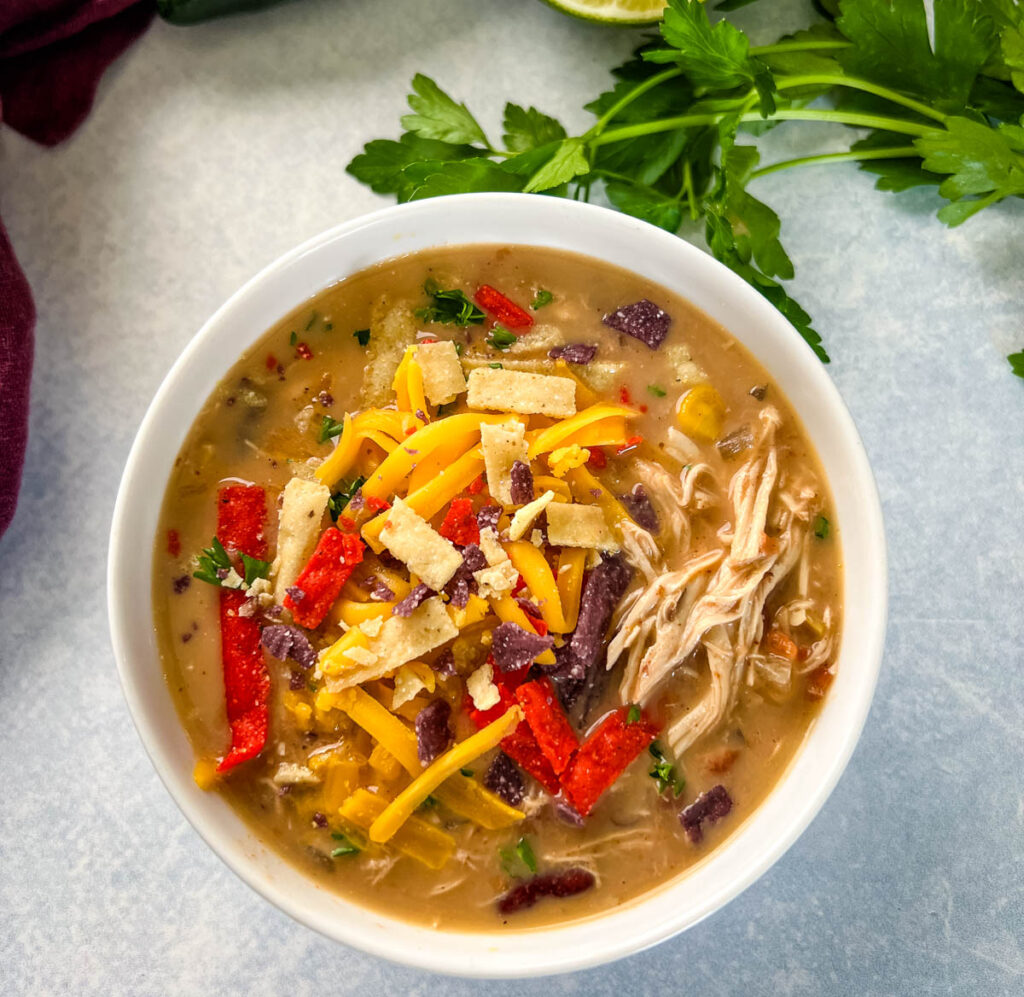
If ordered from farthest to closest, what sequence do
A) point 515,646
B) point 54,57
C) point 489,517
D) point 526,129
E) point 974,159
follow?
point 54,57, point 526,129, point 974,159, point 489,517, point 515,646

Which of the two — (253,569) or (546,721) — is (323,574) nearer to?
(253,569)

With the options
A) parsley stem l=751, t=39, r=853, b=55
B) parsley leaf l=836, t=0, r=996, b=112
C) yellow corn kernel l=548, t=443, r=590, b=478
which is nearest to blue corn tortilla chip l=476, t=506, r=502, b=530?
yellow corn kernel l=548, t=443, r=590, b=478

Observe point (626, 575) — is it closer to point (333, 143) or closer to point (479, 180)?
point (479, 180)

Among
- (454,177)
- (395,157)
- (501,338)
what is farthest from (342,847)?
(395,157)

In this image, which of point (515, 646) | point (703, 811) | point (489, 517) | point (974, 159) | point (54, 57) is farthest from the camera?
point (54, 57)

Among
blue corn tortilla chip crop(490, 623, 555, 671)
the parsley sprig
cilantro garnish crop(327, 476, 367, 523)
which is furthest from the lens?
the parsley sprig

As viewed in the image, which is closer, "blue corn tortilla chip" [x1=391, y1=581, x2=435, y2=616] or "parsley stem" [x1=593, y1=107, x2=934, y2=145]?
"blue corn tortilla chip" [x1=391, y1=581, x2=435, y2=616]

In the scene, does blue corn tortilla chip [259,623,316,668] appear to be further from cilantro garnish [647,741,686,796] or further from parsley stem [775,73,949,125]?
parsley stem [775,73,949,125]
